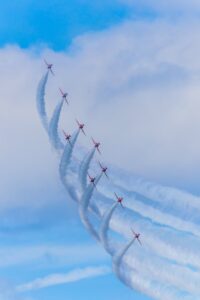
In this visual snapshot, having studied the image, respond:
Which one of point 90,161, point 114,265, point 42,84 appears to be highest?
point 42,84

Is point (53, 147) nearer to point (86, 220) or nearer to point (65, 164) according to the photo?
point (65, 164)

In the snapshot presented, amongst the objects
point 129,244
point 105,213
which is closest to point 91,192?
point 105,213

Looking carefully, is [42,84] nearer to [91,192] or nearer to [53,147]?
[53,147]

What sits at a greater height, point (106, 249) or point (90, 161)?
point (90, 161)

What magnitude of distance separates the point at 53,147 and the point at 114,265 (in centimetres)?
1750

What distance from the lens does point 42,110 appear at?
275 feet

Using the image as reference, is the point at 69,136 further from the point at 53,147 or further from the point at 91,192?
the point at 91,192

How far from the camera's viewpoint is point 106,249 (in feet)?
269

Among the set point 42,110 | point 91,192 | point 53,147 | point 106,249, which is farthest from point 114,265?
point 42,110

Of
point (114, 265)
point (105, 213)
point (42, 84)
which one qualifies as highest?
point (42, 84)

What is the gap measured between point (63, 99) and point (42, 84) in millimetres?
3785

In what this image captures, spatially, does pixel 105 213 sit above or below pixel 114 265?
above

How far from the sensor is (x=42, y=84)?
84250 mm

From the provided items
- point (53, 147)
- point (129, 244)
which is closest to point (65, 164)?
point (53, 147)
